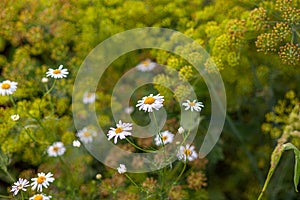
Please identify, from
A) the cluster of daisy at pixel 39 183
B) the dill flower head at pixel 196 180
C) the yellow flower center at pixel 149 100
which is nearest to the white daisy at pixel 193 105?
the yellow flower center at pixel 149 100

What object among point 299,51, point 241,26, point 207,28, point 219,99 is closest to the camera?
point 299,51

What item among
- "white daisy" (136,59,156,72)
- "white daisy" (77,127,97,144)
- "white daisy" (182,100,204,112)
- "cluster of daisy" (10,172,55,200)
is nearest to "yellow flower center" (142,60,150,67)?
"white daisy" (136,59,156,72)

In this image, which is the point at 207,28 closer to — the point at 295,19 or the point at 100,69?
the point at 295,19

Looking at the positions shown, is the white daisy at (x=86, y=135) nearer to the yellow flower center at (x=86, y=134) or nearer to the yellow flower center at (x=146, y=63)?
the yellow flower center at (x=86, y=134)

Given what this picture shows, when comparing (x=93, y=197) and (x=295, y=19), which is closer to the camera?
(x=295, y=19)

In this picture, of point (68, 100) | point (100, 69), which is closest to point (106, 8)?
point (100, 69)

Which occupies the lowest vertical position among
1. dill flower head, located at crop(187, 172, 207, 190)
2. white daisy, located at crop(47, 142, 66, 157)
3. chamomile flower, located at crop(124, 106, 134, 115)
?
dill flower head, located at crop(187, 172, 207, 190)

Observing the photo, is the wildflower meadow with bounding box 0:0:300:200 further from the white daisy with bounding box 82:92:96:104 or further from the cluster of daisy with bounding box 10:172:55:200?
the cluster of daisy with bounding box 10:172:55:200

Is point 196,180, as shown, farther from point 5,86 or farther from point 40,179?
point 5,86
